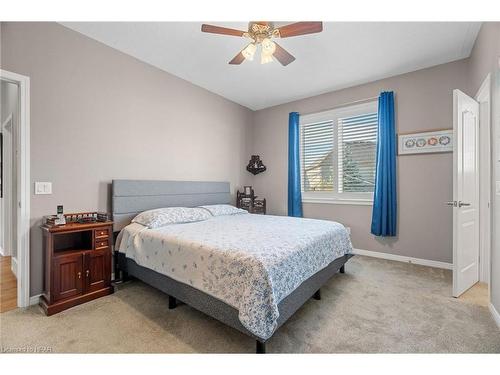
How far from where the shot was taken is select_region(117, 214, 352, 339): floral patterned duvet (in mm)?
1444

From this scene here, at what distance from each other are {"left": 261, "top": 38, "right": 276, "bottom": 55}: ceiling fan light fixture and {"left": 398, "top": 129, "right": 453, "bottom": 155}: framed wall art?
8.12 feet

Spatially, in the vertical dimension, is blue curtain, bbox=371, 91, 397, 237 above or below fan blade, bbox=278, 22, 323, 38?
below

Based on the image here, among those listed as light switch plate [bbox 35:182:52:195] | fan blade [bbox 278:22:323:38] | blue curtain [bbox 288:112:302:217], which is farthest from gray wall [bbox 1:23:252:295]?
fan blade [bbox 278:22:323:38]

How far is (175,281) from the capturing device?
6.63ft

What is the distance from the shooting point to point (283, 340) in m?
1.66

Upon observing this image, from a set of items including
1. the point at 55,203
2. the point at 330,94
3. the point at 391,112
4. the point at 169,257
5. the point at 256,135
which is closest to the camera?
the point at 169,257

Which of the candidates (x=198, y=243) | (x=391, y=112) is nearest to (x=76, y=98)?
(x=198, y=243)

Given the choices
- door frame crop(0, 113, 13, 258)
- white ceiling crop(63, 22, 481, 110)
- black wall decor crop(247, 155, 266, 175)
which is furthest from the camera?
black wall decor crop(247, 155, 266, 175)

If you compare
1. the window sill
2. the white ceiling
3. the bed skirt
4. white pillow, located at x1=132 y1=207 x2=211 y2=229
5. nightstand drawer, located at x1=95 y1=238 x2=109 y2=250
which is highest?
the white ceiling

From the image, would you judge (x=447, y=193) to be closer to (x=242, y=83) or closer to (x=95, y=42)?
(x=242, y=83)

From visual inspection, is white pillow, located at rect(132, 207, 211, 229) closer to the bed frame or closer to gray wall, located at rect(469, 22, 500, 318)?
the bed frame

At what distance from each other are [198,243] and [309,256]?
974 millimetres

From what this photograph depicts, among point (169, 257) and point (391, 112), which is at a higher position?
point (391, 112)

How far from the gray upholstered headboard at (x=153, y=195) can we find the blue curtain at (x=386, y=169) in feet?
8.86
